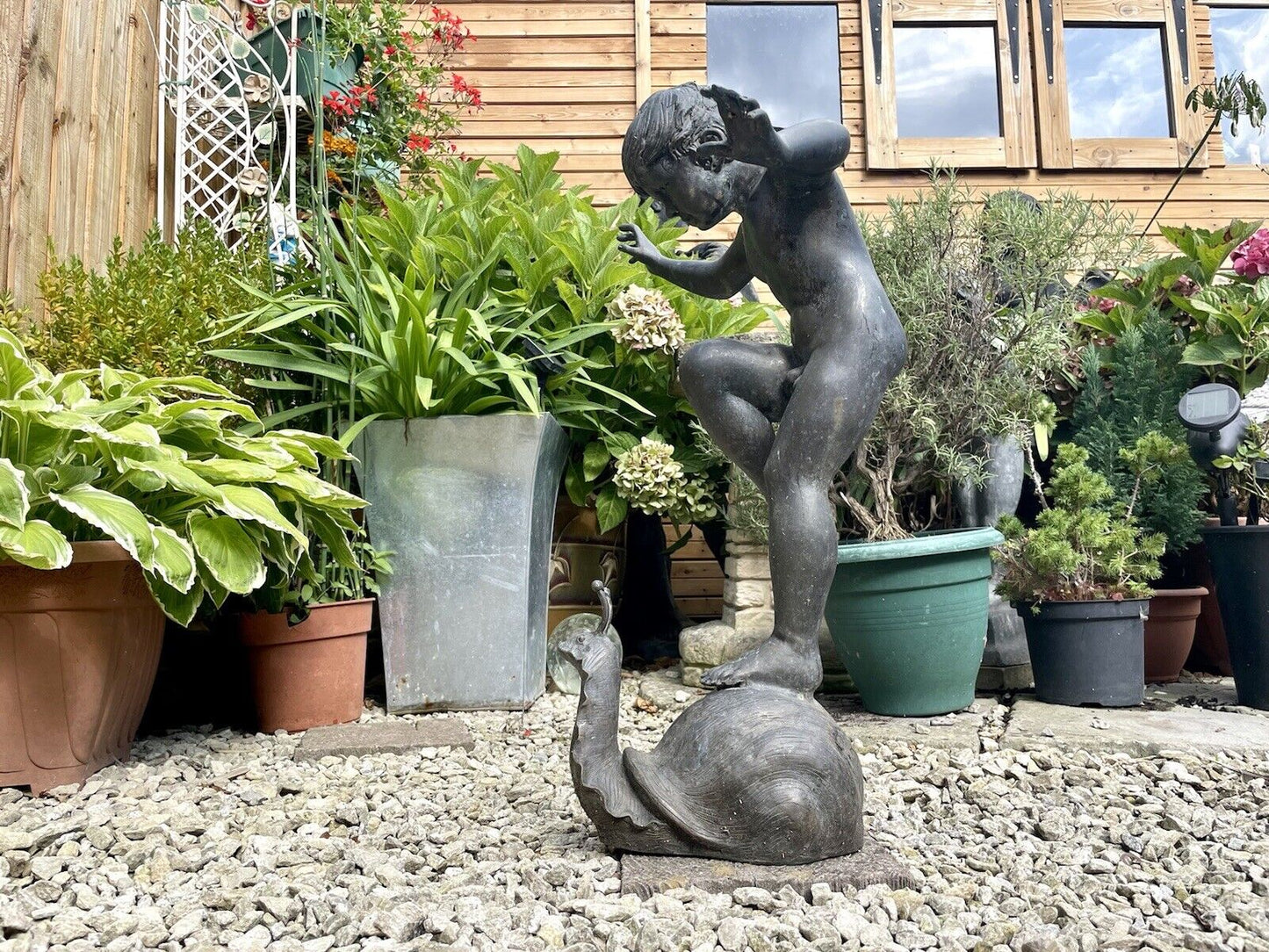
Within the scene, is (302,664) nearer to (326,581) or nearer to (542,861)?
(326,581)

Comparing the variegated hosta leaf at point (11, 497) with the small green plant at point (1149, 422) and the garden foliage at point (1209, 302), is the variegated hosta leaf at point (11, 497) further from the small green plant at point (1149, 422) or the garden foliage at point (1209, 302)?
the garden foliage at point (1209, 302)

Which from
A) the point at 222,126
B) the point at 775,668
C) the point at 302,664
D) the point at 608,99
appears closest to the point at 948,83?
the point at 608,99

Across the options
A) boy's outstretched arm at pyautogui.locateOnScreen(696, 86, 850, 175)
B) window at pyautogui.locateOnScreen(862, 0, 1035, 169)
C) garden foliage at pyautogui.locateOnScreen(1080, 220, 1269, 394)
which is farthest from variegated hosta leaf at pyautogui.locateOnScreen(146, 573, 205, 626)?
window at pyautogui.locateOnScreen(862, 0, 1035, 169)

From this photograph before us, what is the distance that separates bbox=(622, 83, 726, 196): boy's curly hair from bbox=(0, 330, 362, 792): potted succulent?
3.66 ft

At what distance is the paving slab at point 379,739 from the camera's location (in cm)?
242

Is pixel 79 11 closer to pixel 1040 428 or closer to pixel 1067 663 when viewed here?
pixel 1040 428

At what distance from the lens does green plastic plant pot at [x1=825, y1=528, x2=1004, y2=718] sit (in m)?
2.65

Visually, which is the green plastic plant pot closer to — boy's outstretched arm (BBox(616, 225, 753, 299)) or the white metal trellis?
boy's outstretched arm (BBox(616, 225, 753, 299))

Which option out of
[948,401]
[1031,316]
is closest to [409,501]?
[948,401]

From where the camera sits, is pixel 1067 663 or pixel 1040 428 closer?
pixel 1067 663

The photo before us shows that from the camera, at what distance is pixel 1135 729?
2.52 metres

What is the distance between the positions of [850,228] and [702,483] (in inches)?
66.9

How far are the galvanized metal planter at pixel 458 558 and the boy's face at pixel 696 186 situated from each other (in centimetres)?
128

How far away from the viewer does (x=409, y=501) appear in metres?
2.95
